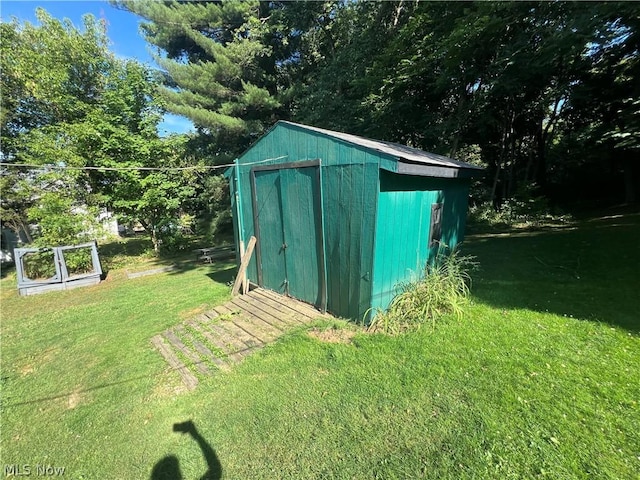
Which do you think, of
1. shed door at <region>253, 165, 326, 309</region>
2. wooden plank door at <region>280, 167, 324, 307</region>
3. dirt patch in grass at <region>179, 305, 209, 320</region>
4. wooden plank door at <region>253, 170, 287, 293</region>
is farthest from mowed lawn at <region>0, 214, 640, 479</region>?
wooden plank door at <region>253, 170, 287, 293</region>

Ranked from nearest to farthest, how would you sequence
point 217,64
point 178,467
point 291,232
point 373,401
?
point 178,467 → point 373,401 → point 291,232 → point 217,64

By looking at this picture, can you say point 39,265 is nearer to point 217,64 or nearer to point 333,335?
point 333,335

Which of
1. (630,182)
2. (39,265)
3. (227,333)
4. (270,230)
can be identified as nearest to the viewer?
(227,333)

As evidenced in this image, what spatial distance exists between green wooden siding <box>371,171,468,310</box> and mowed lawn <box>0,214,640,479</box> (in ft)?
2.77

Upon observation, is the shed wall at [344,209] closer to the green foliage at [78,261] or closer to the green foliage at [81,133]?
the green foliage at [78,261]

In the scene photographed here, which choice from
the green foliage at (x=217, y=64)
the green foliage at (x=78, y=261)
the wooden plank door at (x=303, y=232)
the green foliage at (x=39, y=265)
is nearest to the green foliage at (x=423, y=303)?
the wooden plank door at (x=303, y=232)

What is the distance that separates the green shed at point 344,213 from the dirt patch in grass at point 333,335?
0.29 m

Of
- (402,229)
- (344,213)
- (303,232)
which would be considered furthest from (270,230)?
(402,229)

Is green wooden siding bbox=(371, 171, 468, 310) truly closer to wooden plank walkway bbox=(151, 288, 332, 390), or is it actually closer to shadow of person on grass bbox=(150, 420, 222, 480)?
wooden plank walkway bbox=(151, 288, 332, 390)

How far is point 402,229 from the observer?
4.52 metres

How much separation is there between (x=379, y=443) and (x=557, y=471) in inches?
51.0

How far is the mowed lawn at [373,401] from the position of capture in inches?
93.1

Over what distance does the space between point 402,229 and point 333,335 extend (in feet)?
6.36

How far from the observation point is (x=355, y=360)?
3652 millimetres
